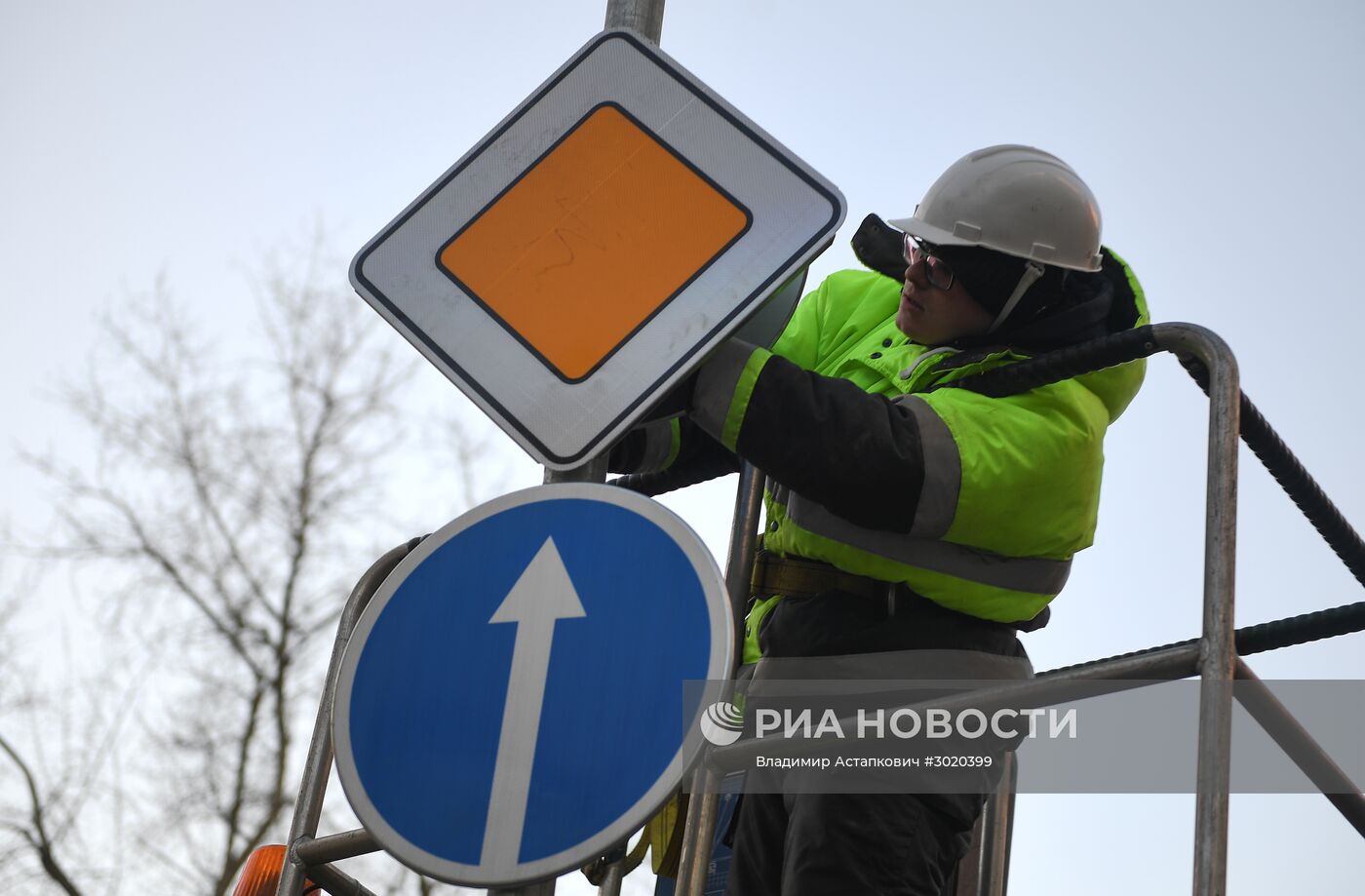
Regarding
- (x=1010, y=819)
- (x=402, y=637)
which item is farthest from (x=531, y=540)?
(x=1010, y=819)

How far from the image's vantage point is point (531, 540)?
80.3 inches

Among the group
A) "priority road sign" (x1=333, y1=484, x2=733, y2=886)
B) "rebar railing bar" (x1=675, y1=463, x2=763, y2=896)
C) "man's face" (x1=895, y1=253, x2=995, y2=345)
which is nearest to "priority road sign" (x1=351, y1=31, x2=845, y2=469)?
"priority road sign" (x1=333, y1=484, x2=733, y2=886)

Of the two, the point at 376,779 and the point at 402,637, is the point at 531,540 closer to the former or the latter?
the point at 402,637

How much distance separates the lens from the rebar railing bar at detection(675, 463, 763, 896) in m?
2.47

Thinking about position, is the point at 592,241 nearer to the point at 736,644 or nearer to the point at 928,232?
the point at 736,644

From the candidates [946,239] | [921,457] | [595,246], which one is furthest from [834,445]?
[946,239]

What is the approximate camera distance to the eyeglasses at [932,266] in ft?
9.78

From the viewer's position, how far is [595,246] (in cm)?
226

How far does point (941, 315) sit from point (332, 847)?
5.20 ft

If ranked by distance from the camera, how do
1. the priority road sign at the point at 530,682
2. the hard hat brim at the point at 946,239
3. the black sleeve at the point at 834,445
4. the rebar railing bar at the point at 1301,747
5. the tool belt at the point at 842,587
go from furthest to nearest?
the hard hat brim at the point at 946,239 → the tool belt at the point at 842,587 → the black sleeve at the point at 834,445 → the rebar railing bar at the point at 1301,747 → the priority road sign at the point at 530,682

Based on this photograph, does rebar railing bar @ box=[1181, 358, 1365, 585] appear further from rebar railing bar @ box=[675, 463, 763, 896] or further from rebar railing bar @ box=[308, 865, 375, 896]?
rebar railing bar @ box=[308, 865, 375, 896]

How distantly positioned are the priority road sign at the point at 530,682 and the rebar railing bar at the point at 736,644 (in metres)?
0.42

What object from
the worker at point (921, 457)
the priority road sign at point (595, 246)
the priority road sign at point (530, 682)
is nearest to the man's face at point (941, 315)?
the worker at point (921, 457)

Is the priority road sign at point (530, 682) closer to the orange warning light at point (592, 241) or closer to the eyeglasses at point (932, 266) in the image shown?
the orange warning light at point (592, 241)
